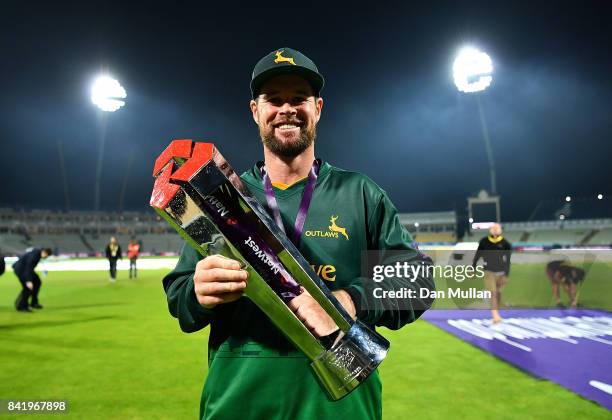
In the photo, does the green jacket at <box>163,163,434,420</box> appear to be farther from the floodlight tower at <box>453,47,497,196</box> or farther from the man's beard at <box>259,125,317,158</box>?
the floodlight tower at <box>453,47,497,196</box>

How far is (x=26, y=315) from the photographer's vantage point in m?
10.6

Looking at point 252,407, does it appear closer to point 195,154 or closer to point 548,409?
point 195,154

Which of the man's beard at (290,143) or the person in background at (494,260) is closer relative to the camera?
the man's beard at (290,143)

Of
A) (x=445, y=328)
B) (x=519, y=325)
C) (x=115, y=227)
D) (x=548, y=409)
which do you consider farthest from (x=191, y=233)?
(x=115, y=227)

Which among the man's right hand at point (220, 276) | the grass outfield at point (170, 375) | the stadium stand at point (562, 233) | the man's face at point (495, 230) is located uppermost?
the man's right hand at point (220, 276)

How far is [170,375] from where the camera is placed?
567cm

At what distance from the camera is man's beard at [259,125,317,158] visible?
1778 mm

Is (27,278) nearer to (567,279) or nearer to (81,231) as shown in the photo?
(567,279)

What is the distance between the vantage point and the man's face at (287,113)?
69.0 inches

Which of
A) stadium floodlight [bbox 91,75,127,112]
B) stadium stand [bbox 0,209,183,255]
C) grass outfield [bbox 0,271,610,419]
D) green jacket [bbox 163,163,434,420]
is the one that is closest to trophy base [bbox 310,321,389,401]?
green jacket [bbox 163,163,434,420]

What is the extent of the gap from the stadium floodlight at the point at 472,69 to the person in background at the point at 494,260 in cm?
A: 3272

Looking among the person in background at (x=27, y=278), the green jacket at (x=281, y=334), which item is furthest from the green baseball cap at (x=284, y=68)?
the person in background at (x=27, y=278)

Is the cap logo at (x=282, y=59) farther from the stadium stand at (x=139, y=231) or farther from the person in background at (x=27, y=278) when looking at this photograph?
the stadium stand at (x=139, y=231)

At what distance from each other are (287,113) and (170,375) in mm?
5218
